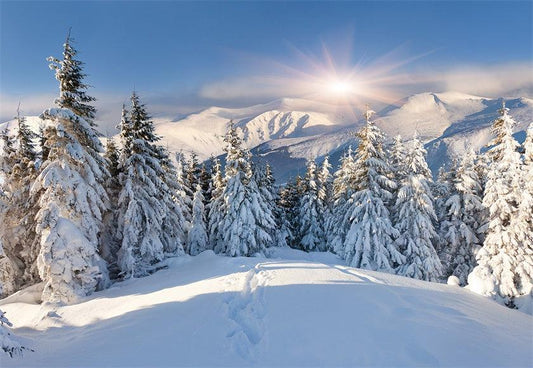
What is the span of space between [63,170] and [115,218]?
5.70 metres

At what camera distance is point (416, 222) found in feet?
78.5

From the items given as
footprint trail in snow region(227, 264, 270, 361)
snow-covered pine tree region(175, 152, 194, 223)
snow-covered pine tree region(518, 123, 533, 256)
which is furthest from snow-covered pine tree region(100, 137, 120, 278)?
snow-covered pine tree region(518, 123, 533, 256)

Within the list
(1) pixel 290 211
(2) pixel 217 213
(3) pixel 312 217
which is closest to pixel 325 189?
(3) pixel 312 217

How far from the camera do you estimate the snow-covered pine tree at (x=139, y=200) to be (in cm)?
1862

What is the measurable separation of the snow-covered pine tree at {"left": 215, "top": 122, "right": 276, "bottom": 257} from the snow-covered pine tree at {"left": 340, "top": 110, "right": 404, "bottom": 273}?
7.85 m

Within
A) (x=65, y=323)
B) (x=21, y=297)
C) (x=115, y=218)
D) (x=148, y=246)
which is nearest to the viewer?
(x=65, y=323)

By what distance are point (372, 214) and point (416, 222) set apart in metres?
3.88

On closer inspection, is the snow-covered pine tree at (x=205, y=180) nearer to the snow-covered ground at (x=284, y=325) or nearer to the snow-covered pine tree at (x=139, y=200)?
the snow-covered pine tree at (x=139, y=200)

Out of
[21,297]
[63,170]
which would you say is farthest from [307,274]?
[21,297]

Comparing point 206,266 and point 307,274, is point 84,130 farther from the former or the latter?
point 307,274

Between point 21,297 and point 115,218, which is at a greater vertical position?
point 115,218

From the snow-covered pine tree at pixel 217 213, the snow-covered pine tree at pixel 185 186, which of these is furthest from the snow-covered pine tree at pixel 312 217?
the snow-covered pine tree at pixel 185 186

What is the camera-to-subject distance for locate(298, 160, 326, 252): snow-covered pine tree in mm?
40281

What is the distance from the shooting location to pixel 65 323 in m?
12.1
